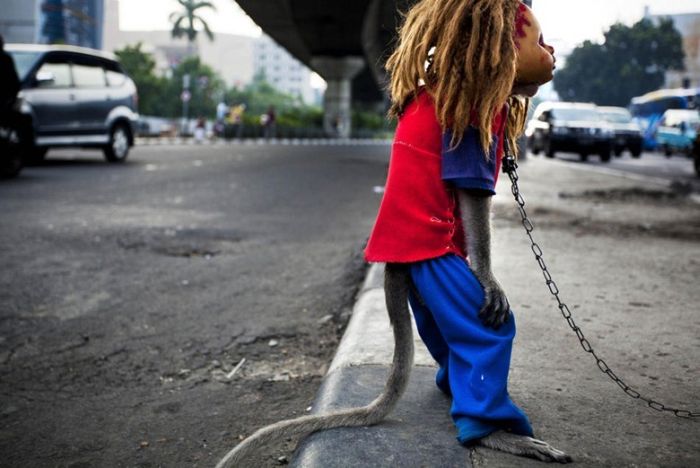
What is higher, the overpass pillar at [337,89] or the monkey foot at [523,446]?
the overpass pillar at [337,89]

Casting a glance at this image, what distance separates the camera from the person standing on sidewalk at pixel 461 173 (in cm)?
198

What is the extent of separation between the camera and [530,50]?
2.04 metres

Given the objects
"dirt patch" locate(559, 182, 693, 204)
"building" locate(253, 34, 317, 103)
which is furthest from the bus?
"building" locate(253, 34, 317, 103)

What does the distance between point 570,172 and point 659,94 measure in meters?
27.6

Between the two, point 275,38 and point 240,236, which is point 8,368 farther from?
point 275,38

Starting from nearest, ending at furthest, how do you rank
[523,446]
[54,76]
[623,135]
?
[523,446] < [54,76] < [623,135]

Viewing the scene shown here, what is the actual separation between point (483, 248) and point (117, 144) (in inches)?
523

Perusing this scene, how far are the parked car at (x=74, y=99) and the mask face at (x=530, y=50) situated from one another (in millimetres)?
9843

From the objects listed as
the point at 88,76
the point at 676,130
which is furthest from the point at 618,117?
the point at 88,76

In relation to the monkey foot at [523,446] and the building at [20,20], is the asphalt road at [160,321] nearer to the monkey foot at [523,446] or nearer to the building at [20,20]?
the monkey foot at [523,446]

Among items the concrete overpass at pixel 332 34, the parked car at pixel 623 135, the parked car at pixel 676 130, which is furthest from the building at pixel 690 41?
the parked car at pixel 623 135

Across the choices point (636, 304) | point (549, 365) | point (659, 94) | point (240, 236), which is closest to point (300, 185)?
point (240, 236)

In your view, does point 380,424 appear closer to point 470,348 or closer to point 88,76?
point 470,348

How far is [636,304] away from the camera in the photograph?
3953 mm
